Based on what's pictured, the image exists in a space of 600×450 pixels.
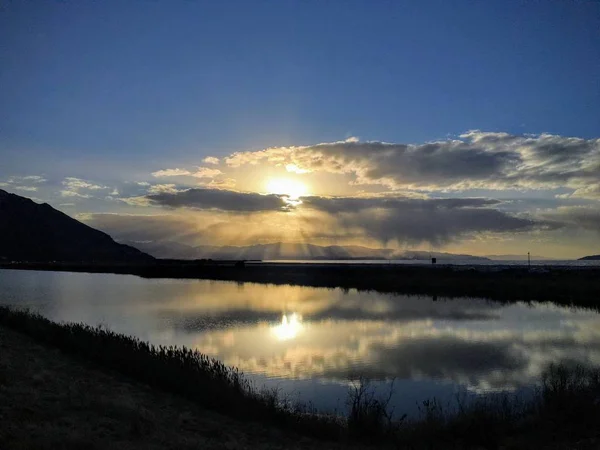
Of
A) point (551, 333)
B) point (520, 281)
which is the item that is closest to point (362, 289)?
point (520, 281)

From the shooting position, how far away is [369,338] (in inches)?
1011

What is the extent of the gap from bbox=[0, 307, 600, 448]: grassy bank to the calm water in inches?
62.9

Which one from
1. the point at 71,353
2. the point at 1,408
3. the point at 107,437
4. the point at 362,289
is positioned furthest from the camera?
the point at 362,289

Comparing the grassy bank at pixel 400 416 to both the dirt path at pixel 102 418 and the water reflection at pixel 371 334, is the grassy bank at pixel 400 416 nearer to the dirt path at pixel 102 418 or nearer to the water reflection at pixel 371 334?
the dirt path at pixel 102 418

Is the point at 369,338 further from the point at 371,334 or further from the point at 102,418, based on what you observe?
the point at 102,418

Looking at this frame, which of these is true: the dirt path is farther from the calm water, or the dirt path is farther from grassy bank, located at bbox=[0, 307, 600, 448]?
the calm water

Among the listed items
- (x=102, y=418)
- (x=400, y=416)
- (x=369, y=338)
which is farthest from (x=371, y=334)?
(x=102, y=418)

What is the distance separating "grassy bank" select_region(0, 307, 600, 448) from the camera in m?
10.6

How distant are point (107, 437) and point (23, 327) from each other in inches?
626

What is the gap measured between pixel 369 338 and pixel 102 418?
1725cm

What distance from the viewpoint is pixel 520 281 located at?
2186 inches

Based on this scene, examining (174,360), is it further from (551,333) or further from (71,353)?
(551,333)

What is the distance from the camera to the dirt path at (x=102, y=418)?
879cm

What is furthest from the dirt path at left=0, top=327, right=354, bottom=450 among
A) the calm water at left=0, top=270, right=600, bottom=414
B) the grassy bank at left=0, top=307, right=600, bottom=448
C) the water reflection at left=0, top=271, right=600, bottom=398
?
the water reflection at left=0, top=271, right=600, bottom=398
